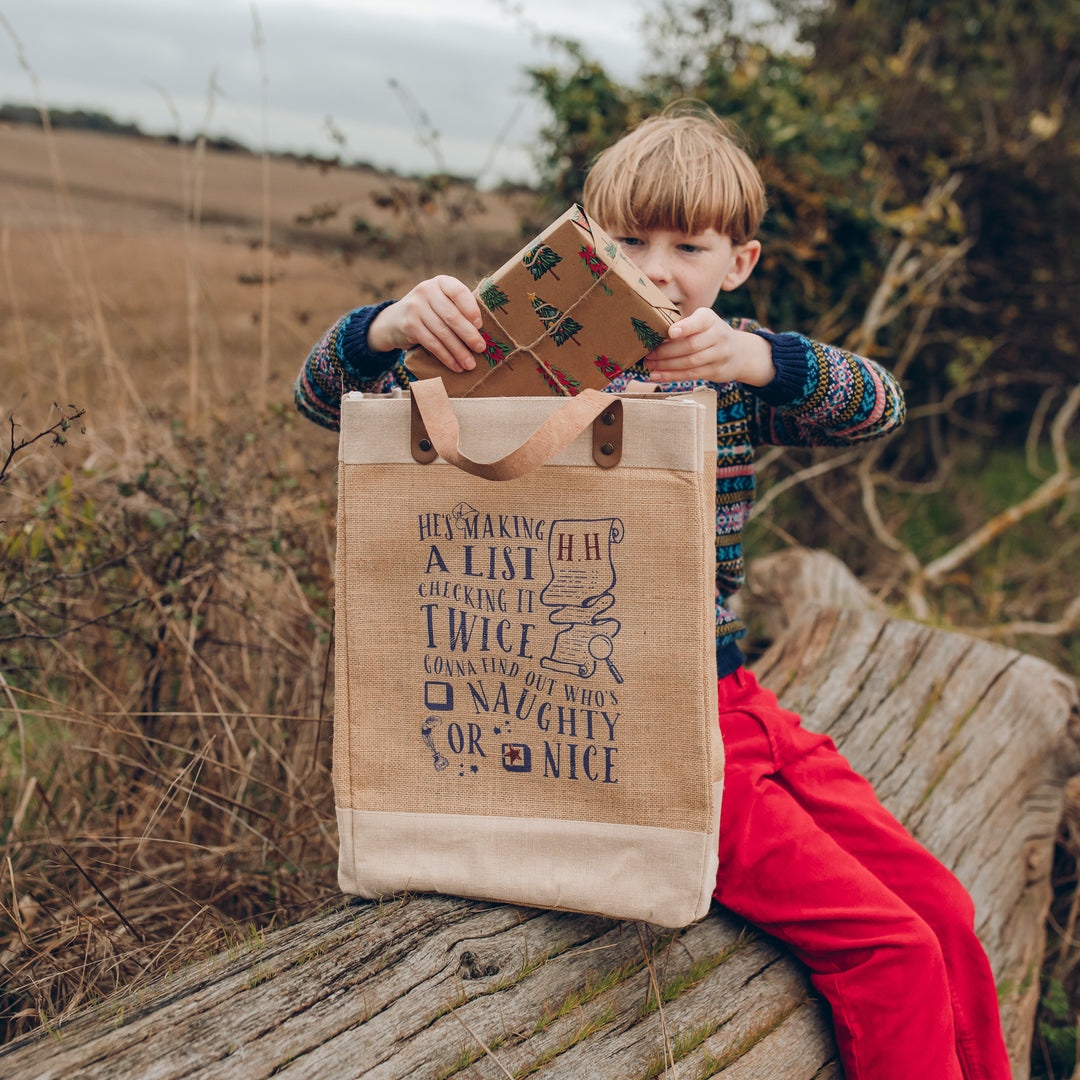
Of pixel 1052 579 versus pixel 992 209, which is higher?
pixel 992 209

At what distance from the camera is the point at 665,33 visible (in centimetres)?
531

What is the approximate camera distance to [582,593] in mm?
1273

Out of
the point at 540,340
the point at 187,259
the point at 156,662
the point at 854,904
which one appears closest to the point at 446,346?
the point at 540,340

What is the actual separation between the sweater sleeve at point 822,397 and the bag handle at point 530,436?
50cm

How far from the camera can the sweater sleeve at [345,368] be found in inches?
63.1

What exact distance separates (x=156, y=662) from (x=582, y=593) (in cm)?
134

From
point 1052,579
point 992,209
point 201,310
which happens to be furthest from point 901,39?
point 201,310

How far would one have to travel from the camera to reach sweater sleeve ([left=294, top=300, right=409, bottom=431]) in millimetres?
1602

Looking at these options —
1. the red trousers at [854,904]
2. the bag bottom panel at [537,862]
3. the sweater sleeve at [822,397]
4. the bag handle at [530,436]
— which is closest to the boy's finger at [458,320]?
the bag handle at [530,436]

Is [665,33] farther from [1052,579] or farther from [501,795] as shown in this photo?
[501,795]

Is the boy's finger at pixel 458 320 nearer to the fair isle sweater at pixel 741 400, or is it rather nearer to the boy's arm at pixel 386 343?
the boy's arm at pixel 386 343

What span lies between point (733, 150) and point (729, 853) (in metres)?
1.33

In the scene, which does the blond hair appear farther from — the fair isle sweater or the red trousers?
the red trousers

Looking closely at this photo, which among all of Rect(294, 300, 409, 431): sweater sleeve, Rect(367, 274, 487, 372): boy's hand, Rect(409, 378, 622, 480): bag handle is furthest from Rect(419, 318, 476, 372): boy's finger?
Rect(294, 300, 409, 431): sweater sleeve
